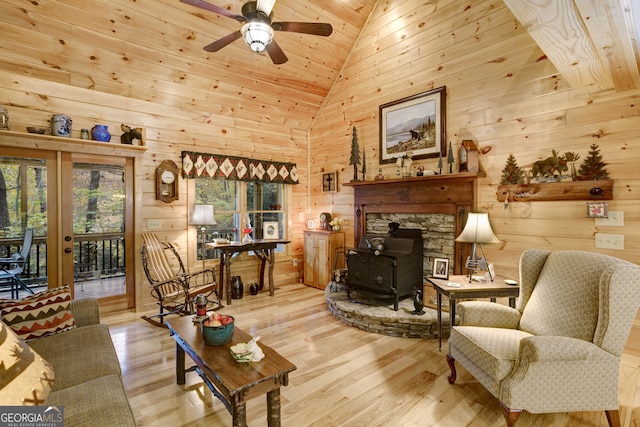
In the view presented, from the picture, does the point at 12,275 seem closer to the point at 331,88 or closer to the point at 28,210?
the point at 28,210

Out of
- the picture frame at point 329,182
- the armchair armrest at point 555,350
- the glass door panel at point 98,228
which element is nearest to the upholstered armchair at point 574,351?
the armchair armrest at point 555,350

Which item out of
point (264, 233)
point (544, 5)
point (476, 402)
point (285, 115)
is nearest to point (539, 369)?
point (476, 402)

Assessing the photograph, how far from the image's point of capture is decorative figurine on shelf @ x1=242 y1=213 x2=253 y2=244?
4.74 m

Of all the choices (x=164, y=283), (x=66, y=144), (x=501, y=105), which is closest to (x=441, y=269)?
(x=501, y=105)

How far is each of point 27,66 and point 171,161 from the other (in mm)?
1689

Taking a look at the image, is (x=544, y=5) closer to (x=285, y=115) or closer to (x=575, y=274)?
(x=575, y=274)

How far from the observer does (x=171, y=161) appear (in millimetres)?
4375

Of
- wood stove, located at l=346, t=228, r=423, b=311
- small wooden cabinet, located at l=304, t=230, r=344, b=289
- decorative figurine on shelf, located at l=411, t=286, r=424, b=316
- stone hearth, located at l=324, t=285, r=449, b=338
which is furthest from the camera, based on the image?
small wooden cabinet, located at l=304, t=230, r=344, b=289

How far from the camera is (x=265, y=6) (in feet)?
7.72

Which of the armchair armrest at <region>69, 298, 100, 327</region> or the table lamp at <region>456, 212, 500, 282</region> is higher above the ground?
the table lamp at <region>456, 212, 500, 282</region>

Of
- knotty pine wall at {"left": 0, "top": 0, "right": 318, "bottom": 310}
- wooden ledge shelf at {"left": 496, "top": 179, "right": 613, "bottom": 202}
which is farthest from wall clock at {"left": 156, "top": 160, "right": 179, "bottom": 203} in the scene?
wooden ledge shelf at {"left": 496, "top": 179, "right": 613, "bottom": 202}

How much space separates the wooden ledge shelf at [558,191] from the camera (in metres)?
2.78

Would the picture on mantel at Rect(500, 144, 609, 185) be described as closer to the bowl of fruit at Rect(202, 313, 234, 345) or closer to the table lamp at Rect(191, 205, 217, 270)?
the bowl of fruit at Rect(202, 313, 234, 345)

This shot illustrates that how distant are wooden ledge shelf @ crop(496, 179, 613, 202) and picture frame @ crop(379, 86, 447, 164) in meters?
0.94
